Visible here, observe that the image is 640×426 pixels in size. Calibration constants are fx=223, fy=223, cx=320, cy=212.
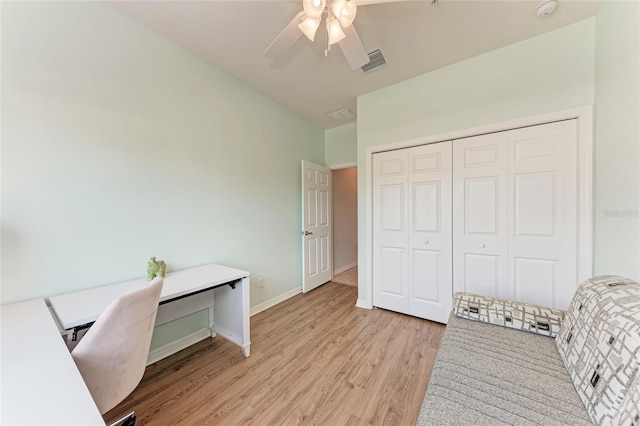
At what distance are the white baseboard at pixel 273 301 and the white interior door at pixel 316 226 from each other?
0.44 feet

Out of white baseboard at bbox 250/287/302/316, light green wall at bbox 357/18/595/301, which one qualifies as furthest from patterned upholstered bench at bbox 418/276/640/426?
white baseboard at bbox 250/287/302/316

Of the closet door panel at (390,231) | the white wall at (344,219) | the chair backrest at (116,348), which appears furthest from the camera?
the white wall at (344,219)

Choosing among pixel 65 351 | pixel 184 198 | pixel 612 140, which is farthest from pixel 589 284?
pixel 184 198

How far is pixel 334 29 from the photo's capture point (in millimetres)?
1337

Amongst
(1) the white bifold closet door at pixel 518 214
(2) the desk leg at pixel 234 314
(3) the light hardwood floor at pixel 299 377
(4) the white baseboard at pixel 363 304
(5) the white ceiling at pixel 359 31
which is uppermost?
(5) the white ceiling at pixel 359 31

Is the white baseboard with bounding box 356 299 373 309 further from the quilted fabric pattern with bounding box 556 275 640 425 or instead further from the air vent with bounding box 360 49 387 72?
the air vent with bounding box 360 49 387 72

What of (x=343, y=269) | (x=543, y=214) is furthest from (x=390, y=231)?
(x=343, y=269)

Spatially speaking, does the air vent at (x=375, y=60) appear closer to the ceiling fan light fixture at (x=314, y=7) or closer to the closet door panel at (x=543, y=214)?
the ceiling fan light fixture at (x=314, y=7)

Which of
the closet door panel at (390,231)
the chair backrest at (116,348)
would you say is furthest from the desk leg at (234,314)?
the closet door panel at (390,231)

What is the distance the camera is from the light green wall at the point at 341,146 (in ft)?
11.7

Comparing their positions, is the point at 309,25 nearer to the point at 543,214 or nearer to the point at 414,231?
the point at 414,231

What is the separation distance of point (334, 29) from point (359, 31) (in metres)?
0.65

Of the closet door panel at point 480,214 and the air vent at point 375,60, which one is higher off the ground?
the air vent at point 375,60

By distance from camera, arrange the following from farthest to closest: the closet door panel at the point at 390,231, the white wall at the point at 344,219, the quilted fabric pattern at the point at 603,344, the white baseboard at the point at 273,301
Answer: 1. the white wall at the point at 344,219
2. the white baseboard at the point at 273,301
3. the closet door panel at the point at 390,231
4. the quilted fabric pattern at the point at 603,344
